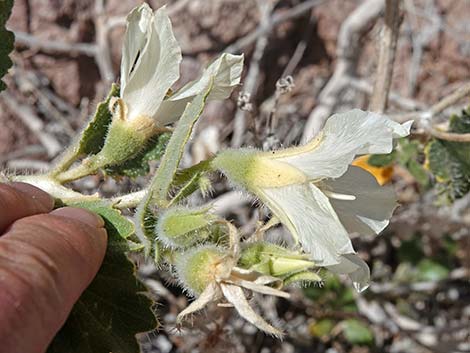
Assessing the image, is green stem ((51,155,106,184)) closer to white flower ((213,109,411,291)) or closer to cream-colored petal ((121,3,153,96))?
cream-colored petal ((121,3,153,96))

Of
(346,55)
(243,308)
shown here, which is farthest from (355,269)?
(346,55)

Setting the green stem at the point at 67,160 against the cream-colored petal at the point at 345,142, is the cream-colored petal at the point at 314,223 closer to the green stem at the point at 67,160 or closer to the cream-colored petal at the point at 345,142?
the cream-colored petal at the point at 345,142

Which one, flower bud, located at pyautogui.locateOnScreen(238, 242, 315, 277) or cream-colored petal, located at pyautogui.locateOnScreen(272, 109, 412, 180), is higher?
cream-colored petal, located at pyautogui.locateOnScreen(272, 109, 412, 180)

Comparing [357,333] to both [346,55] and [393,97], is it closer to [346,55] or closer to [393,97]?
[393,97]

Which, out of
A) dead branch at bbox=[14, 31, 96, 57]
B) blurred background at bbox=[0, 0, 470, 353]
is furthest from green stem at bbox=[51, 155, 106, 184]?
dead branch at bbox=[14, 31, 96, 57]

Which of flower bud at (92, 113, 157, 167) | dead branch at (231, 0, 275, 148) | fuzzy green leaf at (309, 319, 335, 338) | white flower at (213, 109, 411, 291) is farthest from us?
dead branch at (231, 0, 275, 148)

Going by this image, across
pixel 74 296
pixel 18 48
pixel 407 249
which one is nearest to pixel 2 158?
pixel 18 48
